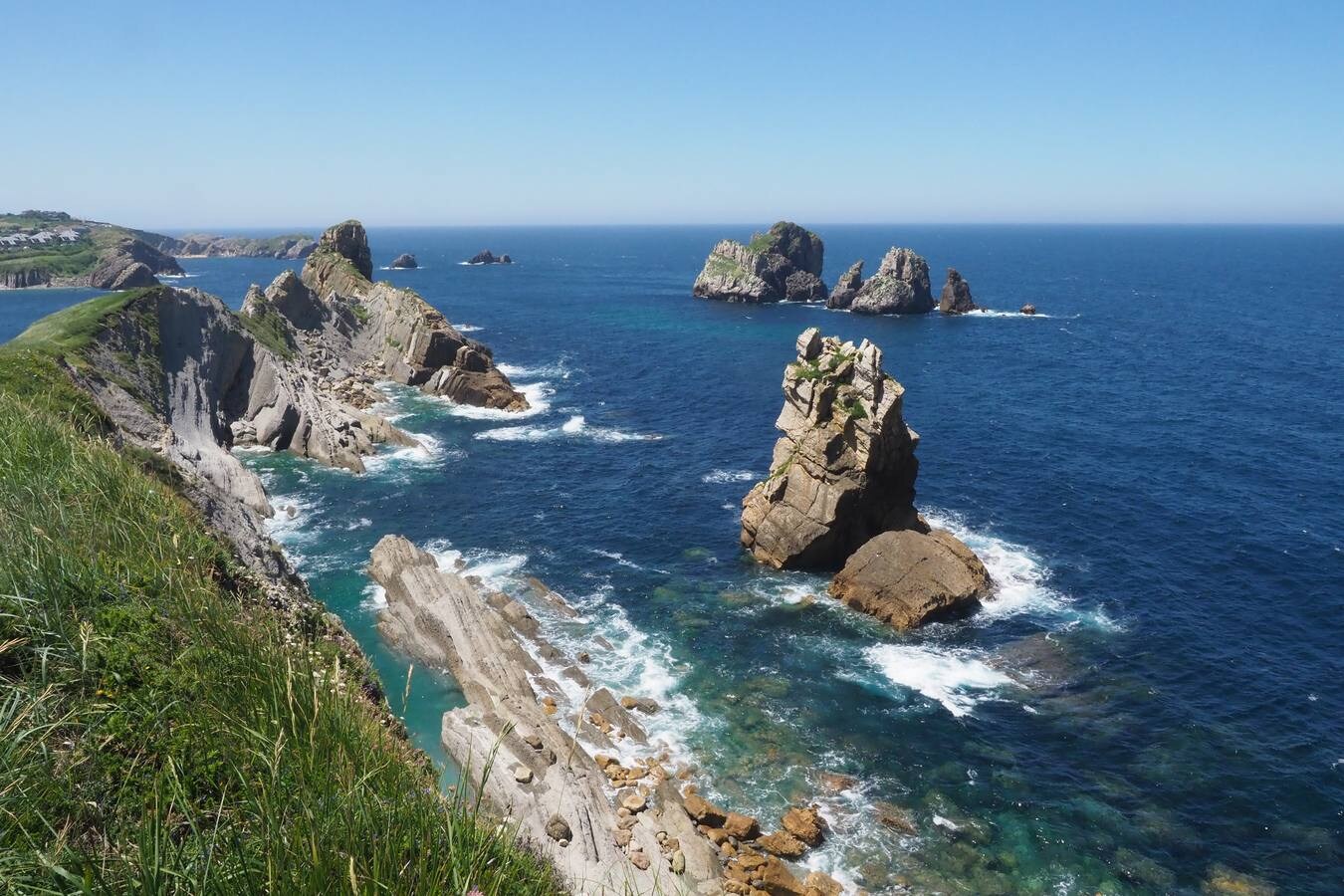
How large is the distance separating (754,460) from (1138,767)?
145ft

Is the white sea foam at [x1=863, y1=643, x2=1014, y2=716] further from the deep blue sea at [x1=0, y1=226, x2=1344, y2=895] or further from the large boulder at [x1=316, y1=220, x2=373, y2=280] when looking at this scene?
the large boulder at [x1=316, y1=220, x2=373, y2=280]

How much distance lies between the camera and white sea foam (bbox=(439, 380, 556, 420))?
89.2m

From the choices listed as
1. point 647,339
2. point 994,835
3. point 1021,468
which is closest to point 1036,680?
point 994,835

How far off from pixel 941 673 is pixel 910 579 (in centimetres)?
723

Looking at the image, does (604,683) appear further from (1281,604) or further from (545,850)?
(1281,604)

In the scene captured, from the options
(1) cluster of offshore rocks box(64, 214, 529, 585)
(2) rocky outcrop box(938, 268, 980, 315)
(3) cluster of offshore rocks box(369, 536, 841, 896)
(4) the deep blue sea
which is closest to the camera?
(3) cluster of offshore rocks box(369, 536, 841, 896)

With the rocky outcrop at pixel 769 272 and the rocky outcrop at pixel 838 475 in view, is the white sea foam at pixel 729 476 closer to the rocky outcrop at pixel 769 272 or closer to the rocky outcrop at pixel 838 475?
the rocky outcrop at pixel 838 475

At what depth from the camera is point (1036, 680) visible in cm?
4178

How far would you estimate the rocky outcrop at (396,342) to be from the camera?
94875 mm

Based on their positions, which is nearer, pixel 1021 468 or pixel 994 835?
pixel 994 835

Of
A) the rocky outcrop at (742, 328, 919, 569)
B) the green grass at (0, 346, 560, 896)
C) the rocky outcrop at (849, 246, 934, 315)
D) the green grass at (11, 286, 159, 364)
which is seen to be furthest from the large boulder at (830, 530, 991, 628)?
the rocky outcrop at (849, 246, 934, 315)

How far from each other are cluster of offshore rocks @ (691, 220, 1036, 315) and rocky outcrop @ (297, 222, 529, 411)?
9189 centimetres

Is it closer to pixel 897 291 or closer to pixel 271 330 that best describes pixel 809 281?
pixel 897 291

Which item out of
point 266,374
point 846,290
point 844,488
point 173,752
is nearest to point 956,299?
point 846,290
